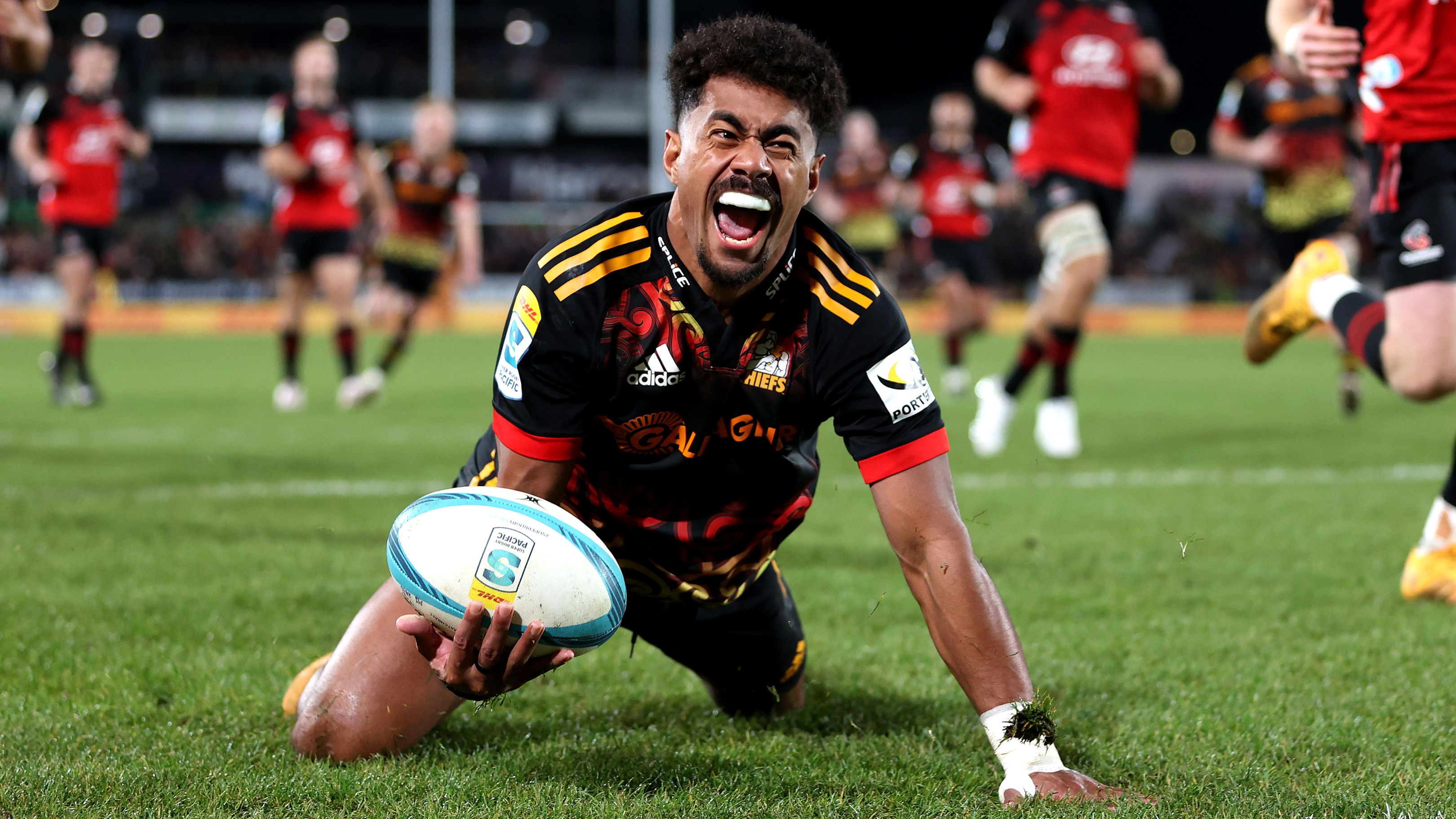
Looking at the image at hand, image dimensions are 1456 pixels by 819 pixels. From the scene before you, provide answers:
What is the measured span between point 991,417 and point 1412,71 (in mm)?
3822

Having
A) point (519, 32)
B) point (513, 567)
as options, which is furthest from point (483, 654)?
point (519, 32)

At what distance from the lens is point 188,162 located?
1554 inches

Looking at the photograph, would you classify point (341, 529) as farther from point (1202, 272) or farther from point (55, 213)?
point (1202, 272)

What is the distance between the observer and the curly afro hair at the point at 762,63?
2416mm

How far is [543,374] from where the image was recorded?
2.56 metres

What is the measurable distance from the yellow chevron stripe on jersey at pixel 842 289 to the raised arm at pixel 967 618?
1.09 ft

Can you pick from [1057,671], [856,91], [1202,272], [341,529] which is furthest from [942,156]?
[856,91]

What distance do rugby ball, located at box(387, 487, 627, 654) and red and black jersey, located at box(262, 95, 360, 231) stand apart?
9.64 metres

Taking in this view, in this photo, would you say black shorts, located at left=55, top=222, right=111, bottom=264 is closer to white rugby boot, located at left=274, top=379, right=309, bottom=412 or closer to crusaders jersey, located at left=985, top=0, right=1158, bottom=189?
white rugby boot, located at left=274, top=379, right=309, bottom=412

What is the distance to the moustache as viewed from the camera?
2.40 m

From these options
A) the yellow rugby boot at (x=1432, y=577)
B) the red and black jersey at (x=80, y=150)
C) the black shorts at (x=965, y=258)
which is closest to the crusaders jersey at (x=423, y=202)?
the red and black jersey at (x=80, y=150)

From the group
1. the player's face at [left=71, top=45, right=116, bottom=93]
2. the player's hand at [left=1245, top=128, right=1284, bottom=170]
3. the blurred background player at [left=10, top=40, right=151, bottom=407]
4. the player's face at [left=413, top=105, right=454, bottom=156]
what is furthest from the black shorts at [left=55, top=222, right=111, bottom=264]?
the player's hand at [left=1245, top=128, right=1284, bottom=170]

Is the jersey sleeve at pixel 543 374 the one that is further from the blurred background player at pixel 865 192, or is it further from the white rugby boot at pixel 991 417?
the blurred background player at pixel 865 192

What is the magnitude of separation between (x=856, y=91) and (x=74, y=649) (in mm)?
37488
